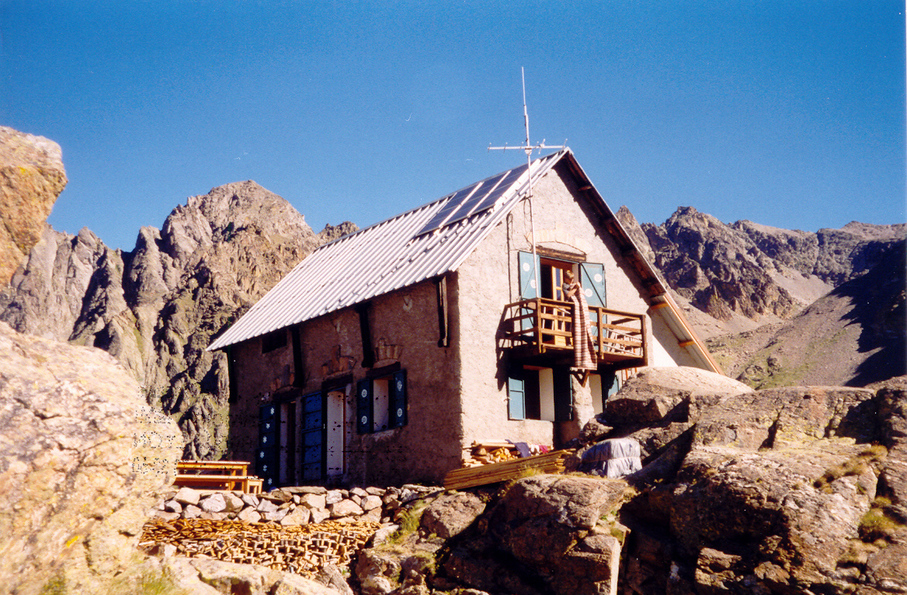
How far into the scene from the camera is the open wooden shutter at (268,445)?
71.7 feet

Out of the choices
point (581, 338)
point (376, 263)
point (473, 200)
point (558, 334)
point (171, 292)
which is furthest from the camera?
point (171, 292)

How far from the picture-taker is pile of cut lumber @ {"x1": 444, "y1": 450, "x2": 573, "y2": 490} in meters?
14.2

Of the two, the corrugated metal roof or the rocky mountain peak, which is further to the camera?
the rocky mountain peak

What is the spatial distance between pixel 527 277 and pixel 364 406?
16.7 ft

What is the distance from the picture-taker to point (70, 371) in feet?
13.8

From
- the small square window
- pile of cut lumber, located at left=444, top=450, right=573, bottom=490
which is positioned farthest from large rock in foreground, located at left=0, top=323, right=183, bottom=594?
the small square window

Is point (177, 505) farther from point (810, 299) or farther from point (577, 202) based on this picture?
point (810, 299)

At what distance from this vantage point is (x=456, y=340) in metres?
17.3

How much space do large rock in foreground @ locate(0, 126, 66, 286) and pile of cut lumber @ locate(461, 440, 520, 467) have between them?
41.6 feet

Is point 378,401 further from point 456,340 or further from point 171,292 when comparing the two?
point 171,292

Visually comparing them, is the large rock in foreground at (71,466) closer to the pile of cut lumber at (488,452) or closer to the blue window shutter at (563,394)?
the pile of cut lumber at (488,452)

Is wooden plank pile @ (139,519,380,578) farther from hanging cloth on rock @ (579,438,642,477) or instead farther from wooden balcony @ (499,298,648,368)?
wooden balcony @ (499,298,648,368)

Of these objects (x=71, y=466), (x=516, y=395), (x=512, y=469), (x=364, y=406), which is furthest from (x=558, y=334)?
(x=71, y=466)

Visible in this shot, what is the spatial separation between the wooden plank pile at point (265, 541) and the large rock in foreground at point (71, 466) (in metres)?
9.39
